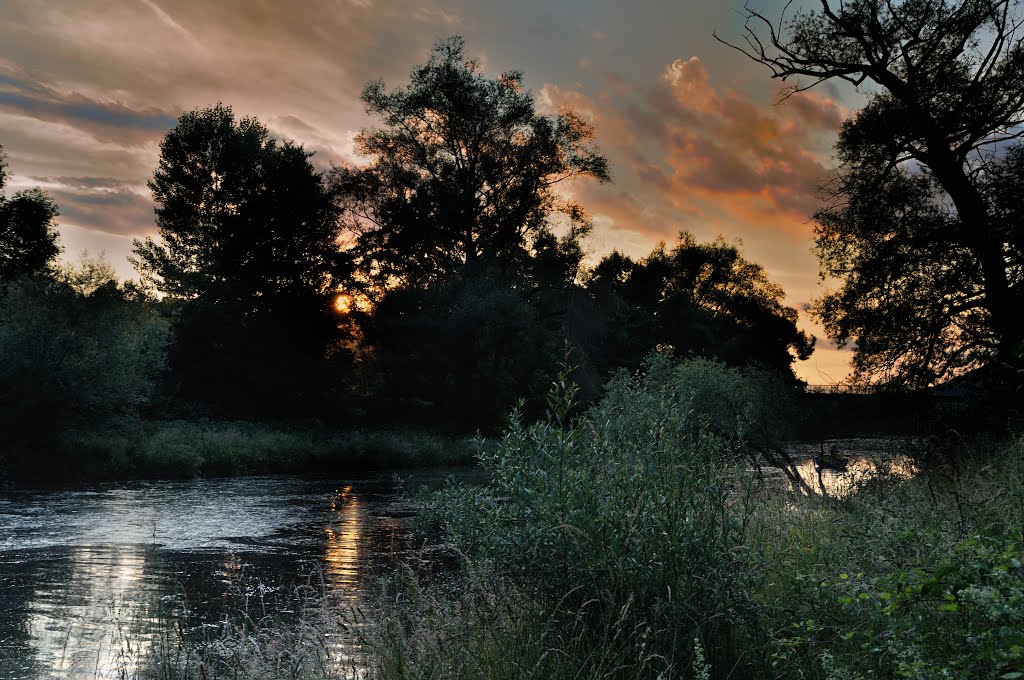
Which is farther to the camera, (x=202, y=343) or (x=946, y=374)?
(x=202, y=343)

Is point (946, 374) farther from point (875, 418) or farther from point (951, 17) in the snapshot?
point (951, 17)

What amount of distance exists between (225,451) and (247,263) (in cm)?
1417

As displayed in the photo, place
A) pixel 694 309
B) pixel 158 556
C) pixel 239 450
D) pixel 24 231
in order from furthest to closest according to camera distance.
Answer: pixel 694 309, pixel 24 231, pixel 239 450, pixel 158 556

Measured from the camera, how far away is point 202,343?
4325cm

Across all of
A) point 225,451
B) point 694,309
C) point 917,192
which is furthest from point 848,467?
point 694,309

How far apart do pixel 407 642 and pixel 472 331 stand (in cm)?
3855

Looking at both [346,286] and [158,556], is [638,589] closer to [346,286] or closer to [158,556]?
[158,556]

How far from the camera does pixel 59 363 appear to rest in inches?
1155

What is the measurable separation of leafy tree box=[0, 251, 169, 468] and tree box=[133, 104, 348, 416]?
9798 mm

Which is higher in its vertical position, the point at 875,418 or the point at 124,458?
the point at 875,418

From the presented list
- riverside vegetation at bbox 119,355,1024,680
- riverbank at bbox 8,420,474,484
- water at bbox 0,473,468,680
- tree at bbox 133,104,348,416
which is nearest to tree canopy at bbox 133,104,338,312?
tree at bbox 133,104,348,416

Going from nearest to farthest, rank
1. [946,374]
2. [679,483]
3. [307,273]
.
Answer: [679,483]
[946,374]
[307,273]

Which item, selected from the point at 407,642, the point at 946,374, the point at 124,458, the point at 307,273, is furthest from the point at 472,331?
the point at 407,642

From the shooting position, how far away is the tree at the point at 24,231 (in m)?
41.8
